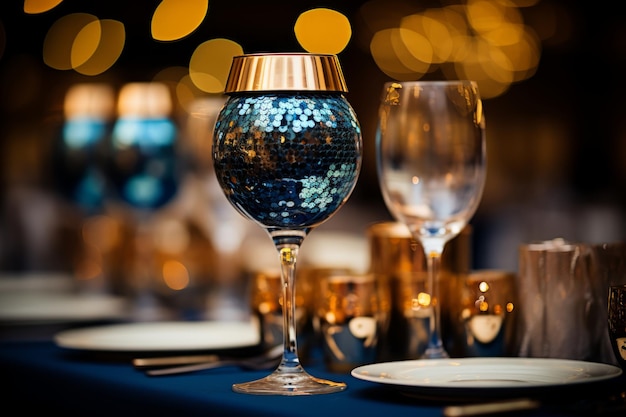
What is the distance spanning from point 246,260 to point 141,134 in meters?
1.25

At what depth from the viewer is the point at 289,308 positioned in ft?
3.96

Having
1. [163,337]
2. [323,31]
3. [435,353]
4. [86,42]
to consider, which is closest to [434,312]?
[435,353]

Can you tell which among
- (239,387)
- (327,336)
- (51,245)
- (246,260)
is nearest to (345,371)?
(327,336)

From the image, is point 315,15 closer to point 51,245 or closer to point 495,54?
point 495,54

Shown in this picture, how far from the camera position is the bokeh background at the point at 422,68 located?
6.46 metres

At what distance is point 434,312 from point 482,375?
0.49 feet

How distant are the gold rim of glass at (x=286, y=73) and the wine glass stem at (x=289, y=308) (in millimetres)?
158

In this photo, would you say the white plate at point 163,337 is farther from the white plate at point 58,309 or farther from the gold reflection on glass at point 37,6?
the gold reflection on glass at point 37,6

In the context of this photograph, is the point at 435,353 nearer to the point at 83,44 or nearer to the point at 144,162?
the point at 144,162

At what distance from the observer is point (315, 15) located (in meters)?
11.2

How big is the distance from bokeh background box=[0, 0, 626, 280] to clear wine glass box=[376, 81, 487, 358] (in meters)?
3.47

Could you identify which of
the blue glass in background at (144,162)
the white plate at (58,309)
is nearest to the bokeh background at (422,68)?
the blue glass in background at (144,162)

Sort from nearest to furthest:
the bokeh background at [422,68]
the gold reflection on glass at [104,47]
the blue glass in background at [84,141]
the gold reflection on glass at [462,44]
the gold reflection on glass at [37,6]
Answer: the blue glass in background at [84,141] < the bokeh background at [422,68] < the gold reflection on glass at [37,6] < the gold reflection on glass at [104,47] < the gold reflection on glass at [462,44]

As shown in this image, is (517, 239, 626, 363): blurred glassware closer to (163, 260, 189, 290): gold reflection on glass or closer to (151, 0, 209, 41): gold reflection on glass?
(163, 260, 189, 290): gold reflection on glass
